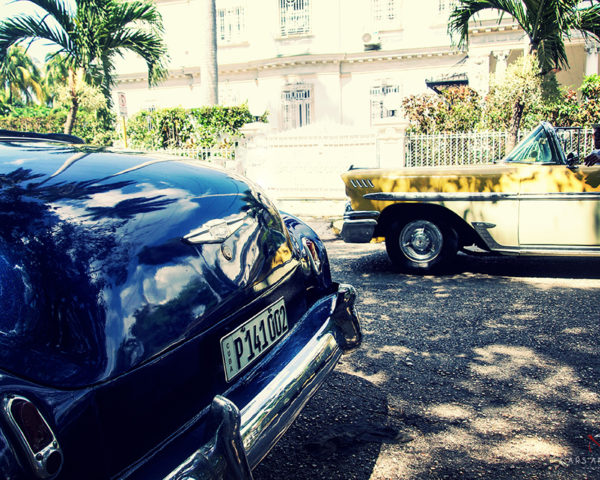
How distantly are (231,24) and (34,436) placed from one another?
91.4 feet

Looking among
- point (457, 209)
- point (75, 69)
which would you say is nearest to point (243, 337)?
point (457, 209)

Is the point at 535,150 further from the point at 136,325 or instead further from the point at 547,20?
the point at 547,20

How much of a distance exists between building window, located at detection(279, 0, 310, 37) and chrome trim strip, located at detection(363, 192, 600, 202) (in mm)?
21276

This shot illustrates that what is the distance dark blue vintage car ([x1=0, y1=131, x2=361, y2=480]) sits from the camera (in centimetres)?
137

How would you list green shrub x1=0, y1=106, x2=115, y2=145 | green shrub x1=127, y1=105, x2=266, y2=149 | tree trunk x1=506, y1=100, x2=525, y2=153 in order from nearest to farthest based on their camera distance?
tree trunk x1=506, y1=100, x2=525, y2=153, green shrub x1=127, y1=105, x2=266, y2=149, green shrub x1=0, y1=106, x2=115, y2=145

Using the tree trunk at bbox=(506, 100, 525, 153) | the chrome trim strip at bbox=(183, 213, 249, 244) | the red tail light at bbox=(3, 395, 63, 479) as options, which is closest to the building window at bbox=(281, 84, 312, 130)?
the tree trunk at bbox=(506, 100, 525, 153)

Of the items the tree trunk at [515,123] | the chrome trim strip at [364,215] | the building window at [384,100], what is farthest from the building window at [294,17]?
the chrome trim strip at [364,215]

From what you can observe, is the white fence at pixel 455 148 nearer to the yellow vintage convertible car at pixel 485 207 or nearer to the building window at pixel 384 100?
the yellow vintage convertible car at pixel 485 207

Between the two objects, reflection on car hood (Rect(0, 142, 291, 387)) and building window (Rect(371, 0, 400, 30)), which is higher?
building window (Rect(371, 0, 400, 30))

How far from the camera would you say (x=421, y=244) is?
245 inches

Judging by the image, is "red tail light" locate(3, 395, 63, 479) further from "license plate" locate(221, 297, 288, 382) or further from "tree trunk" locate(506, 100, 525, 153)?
"tree trunk" locate(506, 100, 525, 153)

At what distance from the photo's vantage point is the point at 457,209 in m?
5.89

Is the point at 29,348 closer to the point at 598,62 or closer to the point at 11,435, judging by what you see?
the point at 11,435

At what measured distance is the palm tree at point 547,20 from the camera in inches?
389
